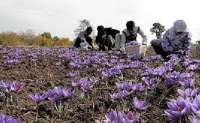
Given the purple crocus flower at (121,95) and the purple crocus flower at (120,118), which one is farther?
the purple crocus flower at (121,95)

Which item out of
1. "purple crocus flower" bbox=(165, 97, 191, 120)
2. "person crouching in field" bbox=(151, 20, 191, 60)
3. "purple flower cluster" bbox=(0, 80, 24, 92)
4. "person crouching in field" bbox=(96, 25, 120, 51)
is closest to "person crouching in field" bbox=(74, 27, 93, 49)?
"person crouching in field" bbox=(96, 25, 120, 51)

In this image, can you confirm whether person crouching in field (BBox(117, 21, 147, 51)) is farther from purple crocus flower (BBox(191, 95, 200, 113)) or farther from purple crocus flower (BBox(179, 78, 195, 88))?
purple crocus flower (BBox(191, 95, 200, 113))

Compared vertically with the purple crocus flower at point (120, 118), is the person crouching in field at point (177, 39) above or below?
above

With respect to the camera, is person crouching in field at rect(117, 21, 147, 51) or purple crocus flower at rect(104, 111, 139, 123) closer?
purple crocus flower at rect(104, 111, 139, 123)

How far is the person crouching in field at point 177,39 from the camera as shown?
730cm

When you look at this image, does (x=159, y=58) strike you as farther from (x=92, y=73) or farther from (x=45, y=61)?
(x=45, y=61)

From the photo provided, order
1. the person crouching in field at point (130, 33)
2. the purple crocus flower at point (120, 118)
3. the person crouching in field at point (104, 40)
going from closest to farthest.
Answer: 1. the purple crocus flower at point (120, 118)
2. the person crouching in field at point (130, 33)
3. the person crouching in field at point (104, 40)

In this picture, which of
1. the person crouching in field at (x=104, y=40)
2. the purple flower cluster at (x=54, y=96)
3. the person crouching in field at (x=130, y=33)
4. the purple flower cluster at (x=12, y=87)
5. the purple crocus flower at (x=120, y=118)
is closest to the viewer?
the purple crocus flower at (x=120, y=118)

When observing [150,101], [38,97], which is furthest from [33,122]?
[150,101]

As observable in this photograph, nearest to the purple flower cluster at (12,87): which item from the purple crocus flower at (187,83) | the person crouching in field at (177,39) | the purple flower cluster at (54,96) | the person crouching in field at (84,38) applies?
the purple flower cluster at (54,96)

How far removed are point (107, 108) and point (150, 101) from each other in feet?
1.30

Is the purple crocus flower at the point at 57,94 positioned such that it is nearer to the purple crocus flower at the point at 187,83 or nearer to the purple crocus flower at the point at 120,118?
the purple crocus flower at the point at 187,83

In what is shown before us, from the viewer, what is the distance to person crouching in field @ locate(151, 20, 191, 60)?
24.0 feet

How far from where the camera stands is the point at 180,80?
138 inches
